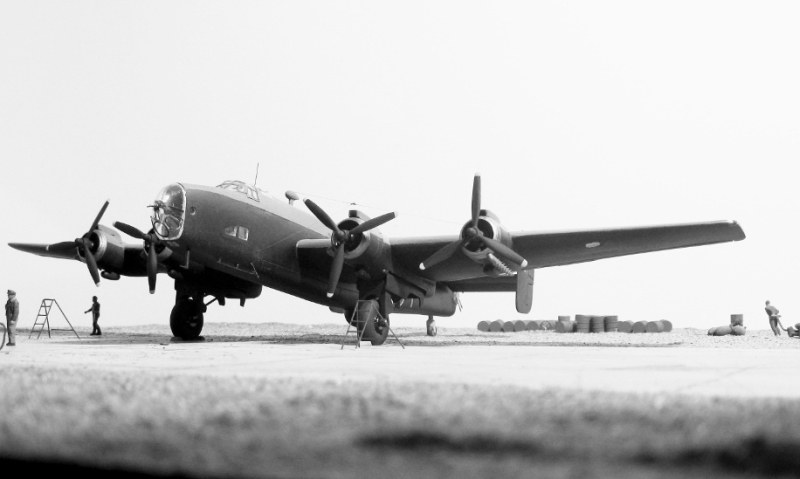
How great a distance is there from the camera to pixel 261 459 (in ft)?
11.9

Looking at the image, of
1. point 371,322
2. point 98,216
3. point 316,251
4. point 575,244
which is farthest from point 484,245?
point 98,216

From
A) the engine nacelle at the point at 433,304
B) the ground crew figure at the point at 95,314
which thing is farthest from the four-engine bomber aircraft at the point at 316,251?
the ground crew figure at the point at 95,314

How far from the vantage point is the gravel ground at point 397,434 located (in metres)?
3.50

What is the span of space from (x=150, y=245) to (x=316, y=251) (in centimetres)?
483

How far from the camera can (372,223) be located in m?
21.6

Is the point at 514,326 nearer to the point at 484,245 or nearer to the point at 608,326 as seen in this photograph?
the point at 608,326

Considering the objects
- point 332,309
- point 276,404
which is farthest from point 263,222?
point 276,404

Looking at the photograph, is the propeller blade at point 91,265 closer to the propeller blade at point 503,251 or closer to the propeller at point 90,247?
the propeller at point 90,247

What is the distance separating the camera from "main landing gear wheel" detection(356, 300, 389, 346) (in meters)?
21.6

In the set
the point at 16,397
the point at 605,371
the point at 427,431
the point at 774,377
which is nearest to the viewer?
the point at 427,431

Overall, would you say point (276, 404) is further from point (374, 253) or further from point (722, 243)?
point (722, 243)

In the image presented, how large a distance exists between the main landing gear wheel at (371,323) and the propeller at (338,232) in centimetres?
103

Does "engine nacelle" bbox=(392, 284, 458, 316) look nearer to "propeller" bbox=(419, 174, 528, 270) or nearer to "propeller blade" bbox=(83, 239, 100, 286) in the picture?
"propeller" bbox=(419, 174, 528, 270)

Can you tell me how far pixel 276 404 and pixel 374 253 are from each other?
16.8 m
